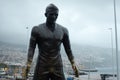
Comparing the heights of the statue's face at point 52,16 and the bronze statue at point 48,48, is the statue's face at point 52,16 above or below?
above

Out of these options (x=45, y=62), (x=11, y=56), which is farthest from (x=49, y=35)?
(x=11, y=56)

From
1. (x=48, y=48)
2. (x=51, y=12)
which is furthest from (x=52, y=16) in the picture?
(x=48, y=48)

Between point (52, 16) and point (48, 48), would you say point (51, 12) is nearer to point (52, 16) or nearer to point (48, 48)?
point (52, 16)

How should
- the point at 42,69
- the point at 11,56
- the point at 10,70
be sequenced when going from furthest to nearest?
the point at 11,56 → the point at 10,70 → the point at 42,69

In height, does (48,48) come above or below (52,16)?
below

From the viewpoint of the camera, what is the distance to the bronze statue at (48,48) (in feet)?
21.3

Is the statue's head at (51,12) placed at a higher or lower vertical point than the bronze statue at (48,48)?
higher

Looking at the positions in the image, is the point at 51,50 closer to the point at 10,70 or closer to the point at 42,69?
the point at 42,69

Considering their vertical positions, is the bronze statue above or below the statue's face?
below

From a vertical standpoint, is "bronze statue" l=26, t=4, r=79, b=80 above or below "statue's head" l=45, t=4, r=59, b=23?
below

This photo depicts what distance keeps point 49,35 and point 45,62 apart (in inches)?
23.7

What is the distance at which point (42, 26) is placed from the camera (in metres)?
6.69

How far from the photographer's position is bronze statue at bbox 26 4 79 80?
6.48 meters

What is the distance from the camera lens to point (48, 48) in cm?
652
